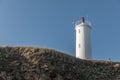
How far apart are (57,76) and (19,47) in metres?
4.93

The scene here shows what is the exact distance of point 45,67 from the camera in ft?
107

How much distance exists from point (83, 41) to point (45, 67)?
14591 millimetres

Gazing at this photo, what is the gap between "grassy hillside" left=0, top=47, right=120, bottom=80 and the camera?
105 ft

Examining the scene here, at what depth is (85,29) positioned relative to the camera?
47.1 meters

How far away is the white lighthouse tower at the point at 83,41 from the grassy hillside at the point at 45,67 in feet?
29.5

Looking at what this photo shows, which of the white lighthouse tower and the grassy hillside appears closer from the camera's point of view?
the grassy hillside

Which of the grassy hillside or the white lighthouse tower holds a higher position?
the white lighthouse tower

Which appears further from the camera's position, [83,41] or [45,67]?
[83,41]

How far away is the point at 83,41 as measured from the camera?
152ft

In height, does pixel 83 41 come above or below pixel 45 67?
above

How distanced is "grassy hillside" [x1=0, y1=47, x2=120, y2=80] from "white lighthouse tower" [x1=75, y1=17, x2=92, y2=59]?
899cm

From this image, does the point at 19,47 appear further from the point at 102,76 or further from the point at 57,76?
the point at 102,76

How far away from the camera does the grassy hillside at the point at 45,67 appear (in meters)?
32.1

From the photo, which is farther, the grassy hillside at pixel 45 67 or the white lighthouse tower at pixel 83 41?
the white lighthouse tower at pixel 83 41
